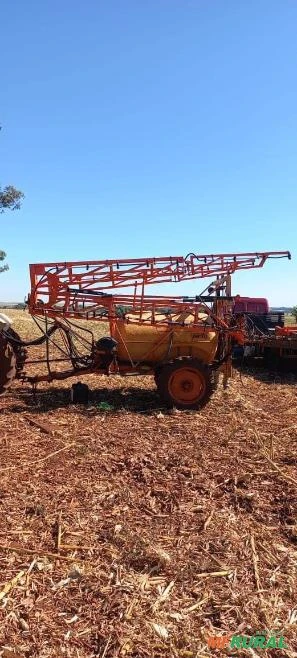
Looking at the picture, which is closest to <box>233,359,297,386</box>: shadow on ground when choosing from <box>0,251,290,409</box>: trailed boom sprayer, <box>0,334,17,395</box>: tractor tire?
<box>0,251,290,409</box>: trailed boom sprayer

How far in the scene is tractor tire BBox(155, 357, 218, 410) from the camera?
7934mm

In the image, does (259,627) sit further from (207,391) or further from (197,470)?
(207,391)

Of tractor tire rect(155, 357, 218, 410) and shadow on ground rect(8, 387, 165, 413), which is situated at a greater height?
tractor tire rect(155, 357, 218, 410)

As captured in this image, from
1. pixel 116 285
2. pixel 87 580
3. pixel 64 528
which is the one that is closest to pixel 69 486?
pixel 64 528

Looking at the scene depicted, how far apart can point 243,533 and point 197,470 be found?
4.37 ft

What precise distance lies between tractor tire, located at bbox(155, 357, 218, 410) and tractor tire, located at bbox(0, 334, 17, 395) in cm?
242

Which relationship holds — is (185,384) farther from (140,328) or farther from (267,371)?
(267,371)

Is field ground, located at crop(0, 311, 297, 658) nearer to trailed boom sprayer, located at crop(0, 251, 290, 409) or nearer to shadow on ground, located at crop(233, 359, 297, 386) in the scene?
trailed boom sprayer, located at crop(0, 251, 290, 409)

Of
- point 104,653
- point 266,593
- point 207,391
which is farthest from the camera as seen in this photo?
point 207,391

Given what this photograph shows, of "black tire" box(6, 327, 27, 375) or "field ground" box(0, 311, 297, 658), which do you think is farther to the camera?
"black tire" box(6, 327, 27, 375)

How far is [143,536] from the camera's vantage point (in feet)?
12.5

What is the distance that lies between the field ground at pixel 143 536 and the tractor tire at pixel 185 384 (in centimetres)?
83

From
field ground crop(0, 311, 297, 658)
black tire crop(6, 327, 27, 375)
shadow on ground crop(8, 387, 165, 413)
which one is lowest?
field ground crop(0, 311, 297, 658)

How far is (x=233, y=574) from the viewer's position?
3.35 m
